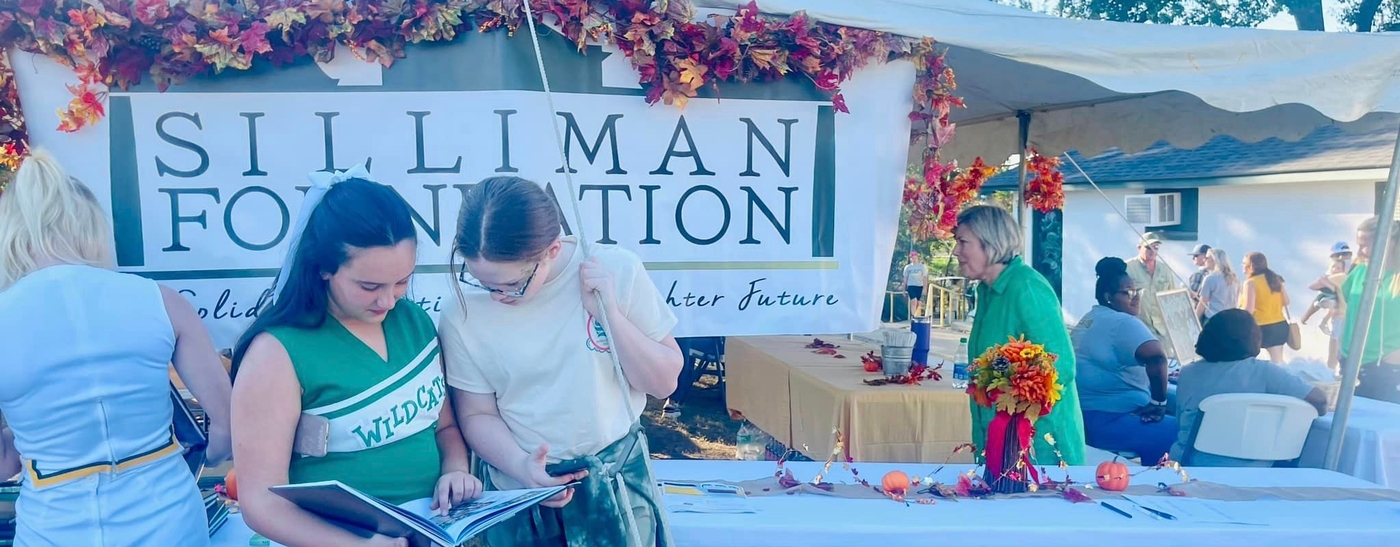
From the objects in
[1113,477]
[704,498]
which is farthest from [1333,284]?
[704,498]

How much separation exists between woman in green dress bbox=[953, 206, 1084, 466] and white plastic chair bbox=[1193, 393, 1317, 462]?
0.81 m

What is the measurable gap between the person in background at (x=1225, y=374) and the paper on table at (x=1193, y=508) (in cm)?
126

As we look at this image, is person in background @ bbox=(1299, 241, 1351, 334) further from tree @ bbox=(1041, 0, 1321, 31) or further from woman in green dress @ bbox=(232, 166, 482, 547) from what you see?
woman in green dress @ bbox=(232, 166, 482, 547)

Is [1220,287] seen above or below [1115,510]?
above

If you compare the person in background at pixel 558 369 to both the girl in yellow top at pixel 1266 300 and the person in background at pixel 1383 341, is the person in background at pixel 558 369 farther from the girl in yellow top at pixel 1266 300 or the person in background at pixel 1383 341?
the girl in yellow top at pixel 1266 300

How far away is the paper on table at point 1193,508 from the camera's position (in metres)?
2.33

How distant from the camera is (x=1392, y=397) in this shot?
18.0 feet

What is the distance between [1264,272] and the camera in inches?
296

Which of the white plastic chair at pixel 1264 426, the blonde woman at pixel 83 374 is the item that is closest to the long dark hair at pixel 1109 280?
the white plastic chair at pixel 1264 426

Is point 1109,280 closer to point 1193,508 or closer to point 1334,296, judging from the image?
point 1193,508

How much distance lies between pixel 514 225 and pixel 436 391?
1.09 feet

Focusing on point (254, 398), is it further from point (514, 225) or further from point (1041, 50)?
point (1041, 50)

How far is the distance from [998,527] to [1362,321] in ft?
5.46

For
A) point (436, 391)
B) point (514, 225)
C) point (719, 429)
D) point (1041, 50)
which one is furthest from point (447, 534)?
point (719, 429)
